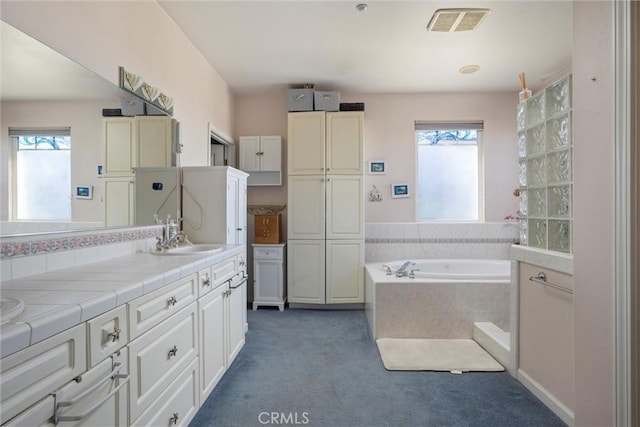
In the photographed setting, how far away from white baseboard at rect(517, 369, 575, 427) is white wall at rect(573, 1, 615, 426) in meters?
0.66

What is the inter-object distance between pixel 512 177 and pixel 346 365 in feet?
10.4

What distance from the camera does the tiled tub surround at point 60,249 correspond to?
1.16 metres

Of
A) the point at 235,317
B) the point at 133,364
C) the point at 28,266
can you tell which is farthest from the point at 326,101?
the point at 133,364

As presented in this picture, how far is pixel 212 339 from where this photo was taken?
1812 millimetres

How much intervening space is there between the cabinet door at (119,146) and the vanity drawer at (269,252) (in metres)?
1.84

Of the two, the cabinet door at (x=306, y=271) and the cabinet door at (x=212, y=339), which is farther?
the cabinet door at (x=306, y=271)

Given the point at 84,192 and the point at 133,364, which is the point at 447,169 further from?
the point at 133,364

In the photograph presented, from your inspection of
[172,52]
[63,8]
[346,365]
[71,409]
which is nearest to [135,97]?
[63,8]

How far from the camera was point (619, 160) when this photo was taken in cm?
94

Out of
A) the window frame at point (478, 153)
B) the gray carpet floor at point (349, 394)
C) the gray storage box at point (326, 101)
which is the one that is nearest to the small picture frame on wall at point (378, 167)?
the window frame at point (478, 153)

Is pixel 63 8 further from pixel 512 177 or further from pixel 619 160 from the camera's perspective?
pixel 512 177

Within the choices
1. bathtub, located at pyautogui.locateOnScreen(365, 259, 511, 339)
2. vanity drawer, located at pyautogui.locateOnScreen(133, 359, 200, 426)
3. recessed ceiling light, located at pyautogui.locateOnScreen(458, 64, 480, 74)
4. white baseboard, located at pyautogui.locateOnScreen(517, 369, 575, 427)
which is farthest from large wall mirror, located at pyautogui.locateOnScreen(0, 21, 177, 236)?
recessed ceiling light, located at pyautogui.locateOnScreen(458, 64, 480, 74)

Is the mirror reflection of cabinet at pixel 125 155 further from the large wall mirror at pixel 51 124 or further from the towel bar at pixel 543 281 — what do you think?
the towel bar at pixel 543 281

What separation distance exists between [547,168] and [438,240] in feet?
7.05
